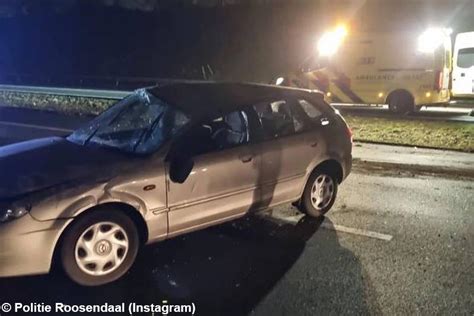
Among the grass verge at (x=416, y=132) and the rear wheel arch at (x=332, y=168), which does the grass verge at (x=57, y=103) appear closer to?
the grass verge at (x=416, y=132)

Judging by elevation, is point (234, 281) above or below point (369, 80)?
below

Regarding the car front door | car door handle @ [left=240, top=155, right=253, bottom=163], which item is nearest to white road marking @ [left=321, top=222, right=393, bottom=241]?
the car front door

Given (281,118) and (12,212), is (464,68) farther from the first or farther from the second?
(12,212)

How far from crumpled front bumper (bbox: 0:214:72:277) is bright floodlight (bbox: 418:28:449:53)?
13.6 metres

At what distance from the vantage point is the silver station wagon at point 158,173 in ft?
12.2

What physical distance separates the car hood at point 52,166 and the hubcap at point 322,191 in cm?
218

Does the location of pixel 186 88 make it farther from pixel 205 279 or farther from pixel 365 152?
pixel 365 152

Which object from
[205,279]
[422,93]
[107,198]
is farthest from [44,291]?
[422,93]

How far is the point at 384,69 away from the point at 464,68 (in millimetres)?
2978

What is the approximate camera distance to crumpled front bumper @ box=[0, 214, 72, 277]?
3562 millimetres

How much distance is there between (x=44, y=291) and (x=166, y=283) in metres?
0.87

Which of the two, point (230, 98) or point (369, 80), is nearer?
point (230, 98)

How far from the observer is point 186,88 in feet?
16.8

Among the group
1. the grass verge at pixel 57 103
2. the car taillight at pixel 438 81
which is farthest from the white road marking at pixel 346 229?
the car taillight at pixel 438 81
